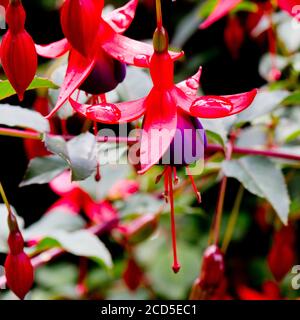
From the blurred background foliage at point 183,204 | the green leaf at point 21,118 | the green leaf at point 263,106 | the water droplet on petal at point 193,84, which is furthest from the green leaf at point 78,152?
the blurred background foliage at point 183,204

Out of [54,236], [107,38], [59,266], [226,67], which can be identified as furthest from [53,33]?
[107,38]

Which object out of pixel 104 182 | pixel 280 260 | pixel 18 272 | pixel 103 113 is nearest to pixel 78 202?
pixel 104 182

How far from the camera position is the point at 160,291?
1.79 meters

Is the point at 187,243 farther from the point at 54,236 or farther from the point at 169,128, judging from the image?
the point at 169,128

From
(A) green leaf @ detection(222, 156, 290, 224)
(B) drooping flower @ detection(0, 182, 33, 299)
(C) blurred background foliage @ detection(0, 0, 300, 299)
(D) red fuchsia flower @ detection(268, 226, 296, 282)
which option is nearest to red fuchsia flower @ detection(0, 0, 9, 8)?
(B) drooping flower @ detection(0, 182, 33, 299)

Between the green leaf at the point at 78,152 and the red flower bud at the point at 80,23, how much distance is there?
159mm

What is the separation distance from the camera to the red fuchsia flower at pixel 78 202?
128cm

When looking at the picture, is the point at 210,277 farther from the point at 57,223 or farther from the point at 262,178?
the point at 57,223

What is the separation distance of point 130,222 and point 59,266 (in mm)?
759

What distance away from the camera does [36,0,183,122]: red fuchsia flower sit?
2.23 ft

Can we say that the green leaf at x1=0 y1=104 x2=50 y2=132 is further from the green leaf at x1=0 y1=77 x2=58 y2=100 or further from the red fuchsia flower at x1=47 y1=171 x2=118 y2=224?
the red fuchsia flower at x1=47 y1=171 x2=118 y2=224

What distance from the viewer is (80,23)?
68 cm

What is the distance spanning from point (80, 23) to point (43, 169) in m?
0.33

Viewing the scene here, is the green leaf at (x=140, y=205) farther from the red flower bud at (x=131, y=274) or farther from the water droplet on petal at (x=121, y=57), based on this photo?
the water droplet on petal at (x=121, y=57)
